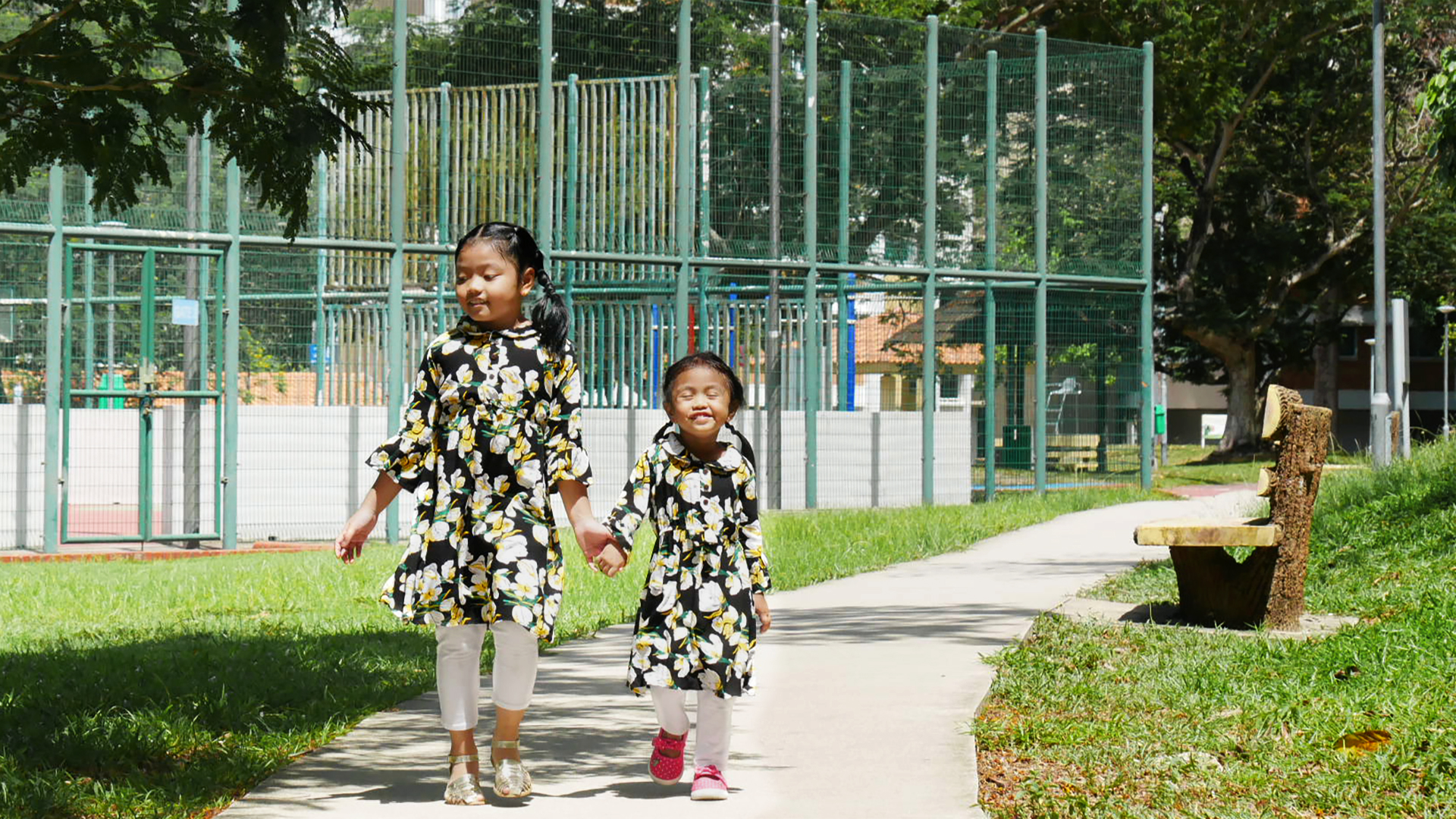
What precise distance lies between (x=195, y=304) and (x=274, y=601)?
A: 5.32m

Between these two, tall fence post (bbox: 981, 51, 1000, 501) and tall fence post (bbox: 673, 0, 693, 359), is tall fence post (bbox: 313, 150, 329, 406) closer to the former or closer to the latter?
tall fence post (bbox: 673, 0, 693, 359)

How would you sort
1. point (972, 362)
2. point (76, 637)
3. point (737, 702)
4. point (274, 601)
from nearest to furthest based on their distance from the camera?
point (737, 702), point (76, 637), point (274, 601), point (972, 362)

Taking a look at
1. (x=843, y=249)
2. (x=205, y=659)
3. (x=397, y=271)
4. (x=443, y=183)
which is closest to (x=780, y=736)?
(x=205, y=659)

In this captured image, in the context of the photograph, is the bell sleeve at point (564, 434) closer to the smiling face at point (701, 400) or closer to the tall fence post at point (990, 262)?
the smiling face at point (701, 400)

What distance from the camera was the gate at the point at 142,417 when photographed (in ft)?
48.3

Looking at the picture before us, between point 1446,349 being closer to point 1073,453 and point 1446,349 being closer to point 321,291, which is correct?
point 1073,453

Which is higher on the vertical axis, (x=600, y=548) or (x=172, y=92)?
(x=172, y=92)

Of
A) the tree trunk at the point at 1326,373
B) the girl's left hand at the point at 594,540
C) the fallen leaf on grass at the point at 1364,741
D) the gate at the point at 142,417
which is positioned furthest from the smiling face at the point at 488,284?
the tree trunk at the point at 1326,373

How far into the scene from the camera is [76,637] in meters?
8.71

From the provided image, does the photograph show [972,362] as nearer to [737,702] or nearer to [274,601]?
[274,601]

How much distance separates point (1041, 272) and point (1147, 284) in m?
1.57

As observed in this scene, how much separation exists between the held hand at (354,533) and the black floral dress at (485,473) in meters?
0.14

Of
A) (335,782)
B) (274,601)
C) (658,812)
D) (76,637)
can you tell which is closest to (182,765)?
(335,782)

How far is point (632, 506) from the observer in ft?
16.9
